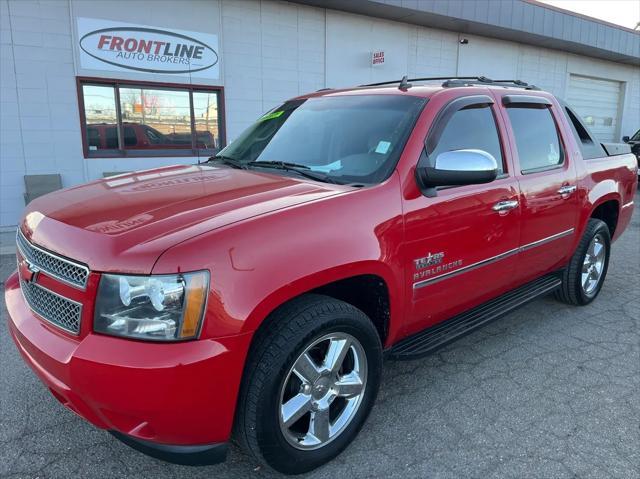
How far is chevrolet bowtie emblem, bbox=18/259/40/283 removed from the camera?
228 centimetres

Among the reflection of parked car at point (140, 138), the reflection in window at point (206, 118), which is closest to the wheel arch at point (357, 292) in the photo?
the reflection of parked car at point (140, 138)

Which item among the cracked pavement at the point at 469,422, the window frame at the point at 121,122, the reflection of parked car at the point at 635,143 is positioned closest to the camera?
the cracked pavement at the point at 469,422

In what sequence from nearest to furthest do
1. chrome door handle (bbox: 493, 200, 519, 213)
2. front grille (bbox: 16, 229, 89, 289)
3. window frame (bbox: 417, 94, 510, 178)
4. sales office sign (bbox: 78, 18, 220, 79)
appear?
front grille (bbox: 16, 229, 89, 289) → window frame (bbox: 417, 94, 510, 178) → chrome door handle (bbox: 493, 200, 519, 213) → sales office sign (bbox: 78, 18, 220, 79)

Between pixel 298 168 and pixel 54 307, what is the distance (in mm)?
1490

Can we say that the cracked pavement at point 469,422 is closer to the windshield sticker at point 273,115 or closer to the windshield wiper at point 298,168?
the windshield wiper at point 298,168

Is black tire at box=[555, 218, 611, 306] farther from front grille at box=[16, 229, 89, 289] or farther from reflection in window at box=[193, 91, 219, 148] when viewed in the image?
reflection in window at box=[193, 91, 219, 148]

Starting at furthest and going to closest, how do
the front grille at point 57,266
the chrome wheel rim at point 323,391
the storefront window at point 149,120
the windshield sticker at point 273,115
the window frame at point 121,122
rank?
1. the storefront window at point 149,120
2. the window frame at point 121,122
3. the windshield sticker at point 273,115
4. the chrome wheel rim at point 323,391
5. the front grille at point 57,266

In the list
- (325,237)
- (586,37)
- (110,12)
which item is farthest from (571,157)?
(586,37)

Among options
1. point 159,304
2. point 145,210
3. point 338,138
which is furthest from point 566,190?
point 159,304

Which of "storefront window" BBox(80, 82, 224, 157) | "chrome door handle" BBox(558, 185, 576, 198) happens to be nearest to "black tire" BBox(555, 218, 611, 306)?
"chrome door handle" BBox(558, 185, 576, 198)

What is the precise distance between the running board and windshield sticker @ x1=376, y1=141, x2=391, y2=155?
3.67 feet

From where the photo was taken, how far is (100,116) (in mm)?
8859

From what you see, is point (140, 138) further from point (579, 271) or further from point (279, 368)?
point (279, 368)

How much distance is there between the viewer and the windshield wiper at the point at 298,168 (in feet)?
8.96
